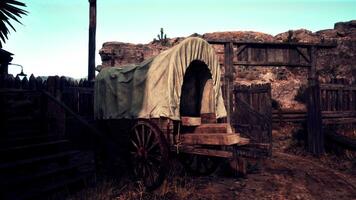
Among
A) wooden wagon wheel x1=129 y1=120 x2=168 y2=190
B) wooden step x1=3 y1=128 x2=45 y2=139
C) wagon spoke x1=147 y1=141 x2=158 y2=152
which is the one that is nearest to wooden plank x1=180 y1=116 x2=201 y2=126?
wooden wagon wheel x1=129 y1=120 x2=168 y2=190

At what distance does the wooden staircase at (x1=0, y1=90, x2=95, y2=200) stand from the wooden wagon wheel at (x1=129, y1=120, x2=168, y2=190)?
44.3 inches

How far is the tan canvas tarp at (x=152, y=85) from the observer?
272 inches

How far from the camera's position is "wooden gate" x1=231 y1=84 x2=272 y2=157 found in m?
11.0

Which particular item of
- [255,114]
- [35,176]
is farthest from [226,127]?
[255,114]

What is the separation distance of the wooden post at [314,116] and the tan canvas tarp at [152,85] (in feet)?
15.6

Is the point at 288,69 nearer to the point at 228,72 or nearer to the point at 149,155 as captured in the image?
the point at 228,72

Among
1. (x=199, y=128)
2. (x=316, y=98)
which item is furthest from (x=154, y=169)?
(x=316, y=98)

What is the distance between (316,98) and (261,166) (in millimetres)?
3821

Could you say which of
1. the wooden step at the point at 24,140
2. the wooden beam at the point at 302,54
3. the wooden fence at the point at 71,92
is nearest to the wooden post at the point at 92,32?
the wooden fence at the point at 71,92

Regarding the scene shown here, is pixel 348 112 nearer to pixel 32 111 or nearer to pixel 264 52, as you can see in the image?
pixel 264 52

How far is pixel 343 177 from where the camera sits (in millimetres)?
8242

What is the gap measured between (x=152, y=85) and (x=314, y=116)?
22.8ft

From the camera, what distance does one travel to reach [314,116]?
36.7 ft

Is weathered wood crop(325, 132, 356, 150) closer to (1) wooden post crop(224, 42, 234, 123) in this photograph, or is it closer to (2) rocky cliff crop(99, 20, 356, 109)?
(1) wooden post crop(224, 42, 234, 123)
